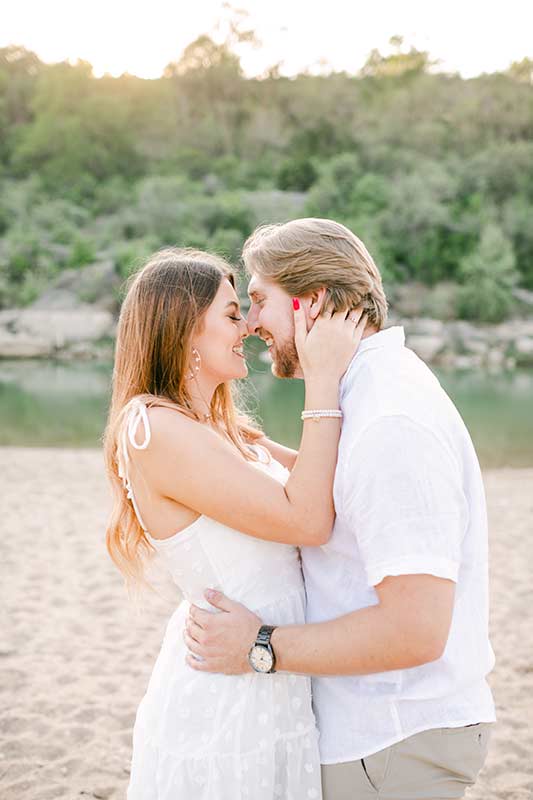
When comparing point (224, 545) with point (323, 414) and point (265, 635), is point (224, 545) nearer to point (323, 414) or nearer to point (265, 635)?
point (265, 635)

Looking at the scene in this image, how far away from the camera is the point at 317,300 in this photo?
6.19 feet

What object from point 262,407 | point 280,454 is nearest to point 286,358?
point 280,454

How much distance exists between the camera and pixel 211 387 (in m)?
2.34

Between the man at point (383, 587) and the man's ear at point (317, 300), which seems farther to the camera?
the man's ear at point (317, 300)

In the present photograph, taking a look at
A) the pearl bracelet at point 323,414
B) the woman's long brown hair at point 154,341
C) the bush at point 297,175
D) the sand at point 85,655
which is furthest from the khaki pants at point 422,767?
the bush at point 297,175

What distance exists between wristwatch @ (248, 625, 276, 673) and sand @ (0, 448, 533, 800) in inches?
95.0

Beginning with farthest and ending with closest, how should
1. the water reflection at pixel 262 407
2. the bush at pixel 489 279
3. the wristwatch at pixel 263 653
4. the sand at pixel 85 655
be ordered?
the bush at pixel 489 279 → the water reflection at pixel 262 407 → the sand at pixel 85 655 → the wristwatch at pixel 263 653

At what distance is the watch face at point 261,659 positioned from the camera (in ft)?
5.70

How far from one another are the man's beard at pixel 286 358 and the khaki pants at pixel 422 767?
919 mm

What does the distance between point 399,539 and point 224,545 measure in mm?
559

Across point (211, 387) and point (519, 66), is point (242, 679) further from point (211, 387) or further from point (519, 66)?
point (519, 66)

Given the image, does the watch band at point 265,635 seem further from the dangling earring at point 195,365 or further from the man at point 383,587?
the dangling earring at point 195,365

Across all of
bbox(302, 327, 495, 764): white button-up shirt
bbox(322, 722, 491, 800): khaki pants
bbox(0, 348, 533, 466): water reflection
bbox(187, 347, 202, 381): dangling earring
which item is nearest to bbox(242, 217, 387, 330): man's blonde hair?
bbox(302, 327, 495, 764): white button-up shirt

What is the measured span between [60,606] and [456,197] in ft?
150
